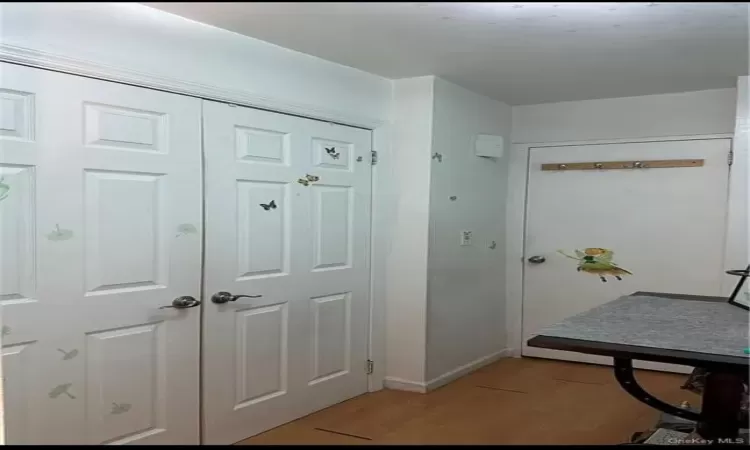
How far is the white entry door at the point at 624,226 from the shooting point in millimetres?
4465

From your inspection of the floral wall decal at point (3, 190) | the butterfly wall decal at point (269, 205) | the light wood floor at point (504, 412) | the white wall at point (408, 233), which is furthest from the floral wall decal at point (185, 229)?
the white wall at point (408, 233)

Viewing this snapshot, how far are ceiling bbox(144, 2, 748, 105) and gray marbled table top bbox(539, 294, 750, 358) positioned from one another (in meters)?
1.26

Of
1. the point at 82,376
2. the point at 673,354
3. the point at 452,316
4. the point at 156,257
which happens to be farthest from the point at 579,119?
the point at 82,376

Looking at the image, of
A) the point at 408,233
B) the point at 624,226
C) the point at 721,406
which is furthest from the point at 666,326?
the point at 624,226

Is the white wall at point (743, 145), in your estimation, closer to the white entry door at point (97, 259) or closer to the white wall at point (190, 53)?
the white wall at point (190, 53)

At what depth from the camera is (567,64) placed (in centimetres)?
366

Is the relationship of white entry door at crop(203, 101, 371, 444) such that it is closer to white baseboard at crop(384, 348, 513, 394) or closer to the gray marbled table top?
white baseboard at crop(384, 348, 513, 394)

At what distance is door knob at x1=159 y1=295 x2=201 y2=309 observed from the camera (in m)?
2.94

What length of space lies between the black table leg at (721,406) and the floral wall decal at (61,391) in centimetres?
245

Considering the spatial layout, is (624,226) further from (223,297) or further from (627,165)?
(223,297)

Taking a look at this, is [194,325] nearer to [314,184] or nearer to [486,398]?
[314,184]

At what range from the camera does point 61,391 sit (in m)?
2.54

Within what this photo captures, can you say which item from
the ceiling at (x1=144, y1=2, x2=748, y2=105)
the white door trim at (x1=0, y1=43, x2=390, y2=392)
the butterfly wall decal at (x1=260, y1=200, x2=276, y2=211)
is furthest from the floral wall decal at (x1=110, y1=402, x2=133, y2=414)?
the ceiling at (x1=144, y1=2, x2=748, y2=105)

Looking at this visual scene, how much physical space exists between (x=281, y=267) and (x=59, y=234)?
123cm
